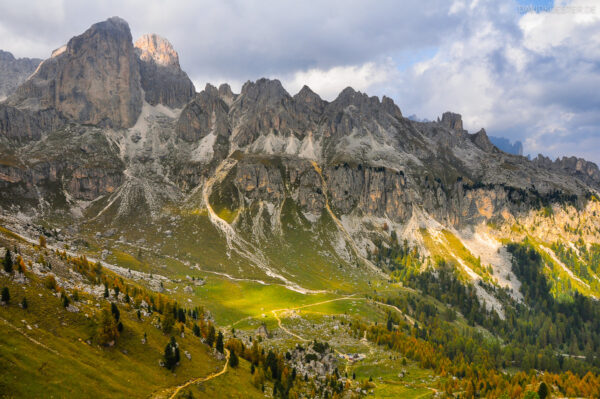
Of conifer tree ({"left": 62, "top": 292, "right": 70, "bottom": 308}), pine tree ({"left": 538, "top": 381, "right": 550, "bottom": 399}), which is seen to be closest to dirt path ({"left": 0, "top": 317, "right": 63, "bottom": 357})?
conifer tree ({"left": 62, "top": 292, "right": 70, "bottom": 308})

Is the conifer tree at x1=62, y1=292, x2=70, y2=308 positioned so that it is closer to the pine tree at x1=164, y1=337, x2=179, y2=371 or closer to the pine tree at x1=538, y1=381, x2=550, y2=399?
the pine tree at x1=164, y1=337, x2=179, y2=371

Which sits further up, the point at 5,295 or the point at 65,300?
the point at 5,295

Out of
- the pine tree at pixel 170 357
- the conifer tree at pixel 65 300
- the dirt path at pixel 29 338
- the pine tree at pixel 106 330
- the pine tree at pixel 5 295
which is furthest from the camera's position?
the pine tree at pixel 170 357

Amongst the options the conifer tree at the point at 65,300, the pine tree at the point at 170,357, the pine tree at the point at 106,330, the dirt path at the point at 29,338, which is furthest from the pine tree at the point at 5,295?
the pine tree at the point at 170,357

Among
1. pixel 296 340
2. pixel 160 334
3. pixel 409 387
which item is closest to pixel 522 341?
pixel 409 387

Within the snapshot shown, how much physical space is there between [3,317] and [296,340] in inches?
3240

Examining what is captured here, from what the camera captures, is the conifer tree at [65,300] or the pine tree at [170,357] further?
the pine tree at [170,357]

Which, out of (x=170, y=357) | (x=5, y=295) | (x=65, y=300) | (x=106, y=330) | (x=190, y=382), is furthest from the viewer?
(x=170, y=357)

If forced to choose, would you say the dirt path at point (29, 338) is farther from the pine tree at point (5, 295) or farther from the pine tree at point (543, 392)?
the pine tree at point (543, 392)

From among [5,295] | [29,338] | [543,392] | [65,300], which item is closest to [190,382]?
[65,300]

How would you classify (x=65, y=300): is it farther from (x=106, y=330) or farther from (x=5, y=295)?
(x=5, y=295)

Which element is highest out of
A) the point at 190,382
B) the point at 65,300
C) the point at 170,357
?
the point at 65,300

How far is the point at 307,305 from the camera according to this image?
15550 cm

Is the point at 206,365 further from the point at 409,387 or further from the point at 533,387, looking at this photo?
the point at 533,387
